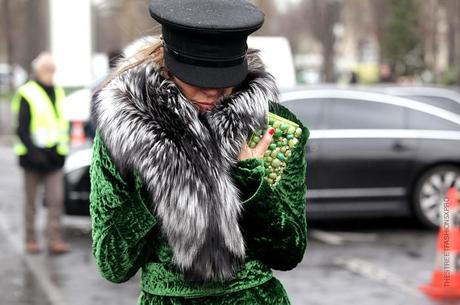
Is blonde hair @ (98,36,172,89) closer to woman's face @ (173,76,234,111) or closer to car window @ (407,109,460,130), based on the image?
woman's face @ (173,76,234,111)

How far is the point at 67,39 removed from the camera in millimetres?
18297

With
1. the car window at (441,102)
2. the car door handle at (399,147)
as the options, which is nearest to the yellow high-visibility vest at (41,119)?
the car door handle at (399,147)

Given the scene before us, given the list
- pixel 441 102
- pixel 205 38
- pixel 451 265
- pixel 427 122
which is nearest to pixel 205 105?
pixel 205 38

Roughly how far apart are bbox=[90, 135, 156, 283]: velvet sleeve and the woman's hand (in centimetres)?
29

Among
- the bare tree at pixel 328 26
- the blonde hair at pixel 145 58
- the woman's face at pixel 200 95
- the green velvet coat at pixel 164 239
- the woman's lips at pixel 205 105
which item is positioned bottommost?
the bare tree at pixel 328 26

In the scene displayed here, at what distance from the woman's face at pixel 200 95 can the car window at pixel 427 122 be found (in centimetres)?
752

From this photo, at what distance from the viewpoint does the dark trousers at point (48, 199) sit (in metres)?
8.48

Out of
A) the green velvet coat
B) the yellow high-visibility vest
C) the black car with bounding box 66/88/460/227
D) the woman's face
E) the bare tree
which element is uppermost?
the woman's face

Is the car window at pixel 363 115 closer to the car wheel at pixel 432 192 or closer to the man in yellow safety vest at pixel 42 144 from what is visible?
the car wheel at pixel 432 192

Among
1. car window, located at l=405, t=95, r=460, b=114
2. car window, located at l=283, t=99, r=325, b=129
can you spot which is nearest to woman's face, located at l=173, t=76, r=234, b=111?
car window, located at l=283, t=99, r=325, b=129

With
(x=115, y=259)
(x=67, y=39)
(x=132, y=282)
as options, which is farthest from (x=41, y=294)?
(x=67, y=39)

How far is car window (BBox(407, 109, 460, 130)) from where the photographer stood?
9617mm

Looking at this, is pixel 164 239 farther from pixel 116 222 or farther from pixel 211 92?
pixel 211 92

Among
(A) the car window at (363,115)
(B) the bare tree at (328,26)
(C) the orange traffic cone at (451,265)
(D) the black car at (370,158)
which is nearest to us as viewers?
(C) the orange traffic cone at (451,265)
